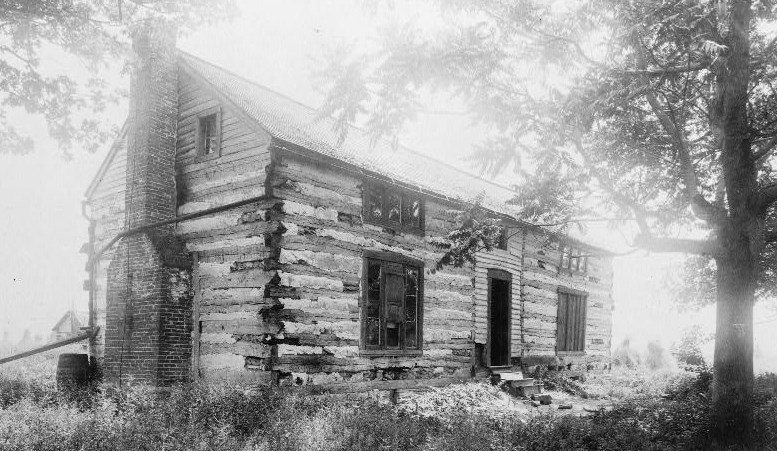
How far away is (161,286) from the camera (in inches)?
433

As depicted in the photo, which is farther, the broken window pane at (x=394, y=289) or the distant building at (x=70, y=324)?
the distant building at (x=70, y=324)

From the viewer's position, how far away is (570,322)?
19438 millimetres

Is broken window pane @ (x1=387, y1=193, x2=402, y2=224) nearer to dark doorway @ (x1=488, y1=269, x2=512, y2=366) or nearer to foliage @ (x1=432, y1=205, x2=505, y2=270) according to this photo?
foliage @ (x1=432, y1=205, x2=505, y2=270)

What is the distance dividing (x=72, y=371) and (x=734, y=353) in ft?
40.0

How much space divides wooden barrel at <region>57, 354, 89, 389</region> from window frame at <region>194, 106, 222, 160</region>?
4867mm

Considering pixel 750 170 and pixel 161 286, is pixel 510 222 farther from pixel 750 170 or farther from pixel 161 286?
pixel 161 286

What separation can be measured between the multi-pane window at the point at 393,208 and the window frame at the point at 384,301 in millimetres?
708

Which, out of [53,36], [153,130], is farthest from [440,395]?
[53,36]

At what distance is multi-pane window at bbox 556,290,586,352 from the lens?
18.9 metres

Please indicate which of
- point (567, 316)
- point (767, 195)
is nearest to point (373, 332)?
point (767, 195)

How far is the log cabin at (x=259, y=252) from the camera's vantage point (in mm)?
10727

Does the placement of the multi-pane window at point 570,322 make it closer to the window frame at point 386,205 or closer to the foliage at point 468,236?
the window frame at point 386,205

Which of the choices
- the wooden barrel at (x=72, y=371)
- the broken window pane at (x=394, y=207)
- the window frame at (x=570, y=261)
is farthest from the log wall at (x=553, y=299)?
the wooden barrel at (x=72, y=371)

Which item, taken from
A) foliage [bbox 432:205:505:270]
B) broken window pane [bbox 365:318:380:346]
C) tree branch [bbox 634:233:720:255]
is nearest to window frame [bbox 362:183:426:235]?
broken window pane [bbox 365:318:380:346]
